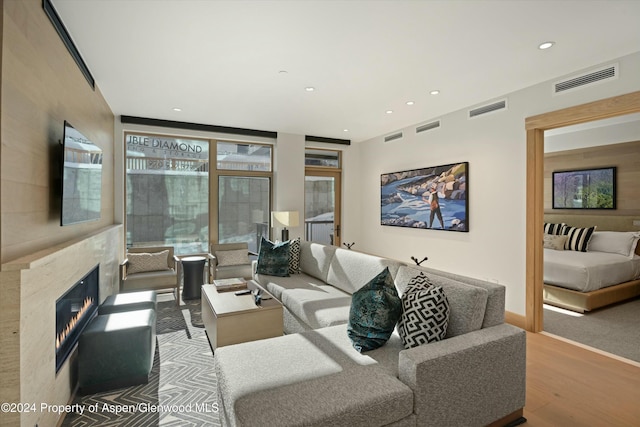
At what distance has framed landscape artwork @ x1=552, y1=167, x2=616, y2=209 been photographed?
5.74 meters

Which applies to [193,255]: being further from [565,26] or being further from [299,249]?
[565,26]

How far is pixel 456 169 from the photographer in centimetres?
456

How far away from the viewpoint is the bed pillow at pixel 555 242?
557 cm

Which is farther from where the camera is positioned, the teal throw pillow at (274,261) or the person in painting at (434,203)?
the person in painting at (434,203)

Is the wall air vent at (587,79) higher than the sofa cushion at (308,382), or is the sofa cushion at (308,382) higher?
the wall air vent at (587,79)

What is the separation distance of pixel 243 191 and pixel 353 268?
10.5ft

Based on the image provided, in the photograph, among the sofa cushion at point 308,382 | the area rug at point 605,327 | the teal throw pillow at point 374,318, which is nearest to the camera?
the sofa cushion at point 308,382

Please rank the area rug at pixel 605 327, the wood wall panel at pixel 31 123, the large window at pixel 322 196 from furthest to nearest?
the large window at pixel 322 196
the area rug at pixel 605 327
the wood wall panel at pixel 31 123

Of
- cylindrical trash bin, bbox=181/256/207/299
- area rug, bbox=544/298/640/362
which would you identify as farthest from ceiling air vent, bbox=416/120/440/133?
cylindrical trash bin, bbox=181/256/207/299

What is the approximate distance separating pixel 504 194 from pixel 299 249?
2.71 metres

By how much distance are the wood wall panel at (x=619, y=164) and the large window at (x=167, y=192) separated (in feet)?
22.2

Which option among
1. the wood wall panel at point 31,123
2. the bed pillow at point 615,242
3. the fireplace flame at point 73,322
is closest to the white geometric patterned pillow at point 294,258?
the fireplace flame at point 73,322

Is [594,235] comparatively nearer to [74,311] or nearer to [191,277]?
[191,277]

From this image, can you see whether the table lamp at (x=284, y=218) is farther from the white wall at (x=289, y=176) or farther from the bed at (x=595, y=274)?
the bed at (x=595, y=274)
